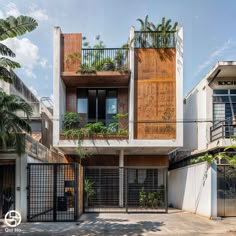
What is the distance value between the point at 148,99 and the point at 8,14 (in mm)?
8112

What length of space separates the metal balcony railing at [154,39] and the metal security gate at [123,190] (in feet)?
22.0

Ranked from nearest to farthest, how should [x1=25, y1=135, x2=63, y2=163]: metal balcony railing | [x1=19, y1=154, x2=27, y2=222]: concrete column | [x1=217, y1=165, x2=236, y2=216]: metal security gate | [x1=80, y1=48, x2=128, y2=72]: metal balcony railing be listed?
[x1=19, y1=154, x2=27, y2=222]: concrete column < [x1=25, y1=135, x2=63, y2=163]: metal balcony railing < [x1=217, y1=165, x2=236, y2=216]: metal security gate < [x1=80, y1=48, x2=128, y2=72]: metal balcony railing

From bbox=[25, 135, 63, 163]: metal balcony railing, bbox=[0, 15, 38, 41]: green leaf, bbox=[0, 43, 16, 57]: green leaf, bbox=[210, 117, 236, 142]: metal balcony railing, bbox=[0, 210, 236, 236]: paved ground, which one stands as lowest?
bbox=[0, 210, 236, 236]: paved ground

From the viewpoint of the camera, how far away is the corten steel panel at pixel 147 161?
18.0m

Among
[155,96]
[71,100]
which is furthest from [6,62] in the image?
[155,96]

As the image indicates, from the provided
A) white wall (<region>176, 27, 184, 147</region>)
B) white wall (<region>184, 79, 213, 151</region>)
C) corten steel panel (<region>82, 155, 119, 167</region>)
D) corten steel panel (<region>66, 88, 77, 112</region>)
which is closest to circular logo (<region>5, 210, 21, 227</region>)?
corten steel panel (<region>82, 155, 119, 167</region>)

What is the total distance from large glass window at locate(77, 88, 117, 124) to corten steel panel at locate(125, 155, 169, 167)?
9.67 feet

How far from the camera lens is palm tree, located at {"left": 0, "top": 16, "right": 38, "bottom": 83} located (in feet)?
31.1

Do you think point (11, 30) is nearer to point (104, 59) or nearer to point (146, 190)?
point (104, 59)

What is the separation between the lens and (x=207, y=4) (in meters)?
12.9

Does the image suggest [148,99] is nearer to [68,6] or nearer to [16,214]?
[68,6]

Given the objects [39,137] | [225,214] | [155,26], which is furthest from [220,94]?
[39,137]

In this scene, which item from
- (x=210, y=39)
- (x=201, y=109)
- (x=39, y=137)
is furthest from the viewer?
(x=39, y=137)

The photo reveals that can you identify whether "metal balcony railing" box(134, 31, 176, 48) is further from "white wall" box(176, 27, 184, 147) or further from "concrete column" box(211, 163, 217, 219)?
"concrete column" box(211, 163, 217, 219)
